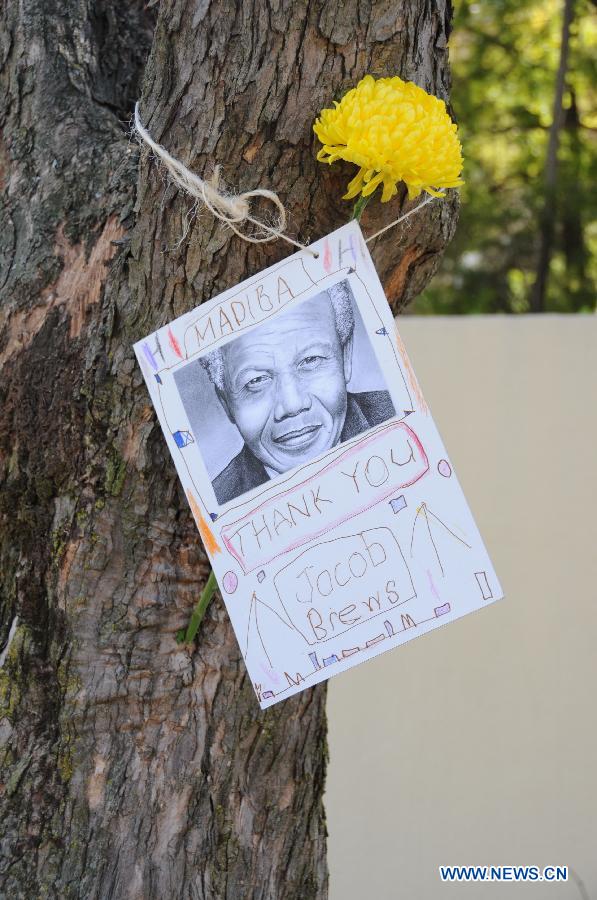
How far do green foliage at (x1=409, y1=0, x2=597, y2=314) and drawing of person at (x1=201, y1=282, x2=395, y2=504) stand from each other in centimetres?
392

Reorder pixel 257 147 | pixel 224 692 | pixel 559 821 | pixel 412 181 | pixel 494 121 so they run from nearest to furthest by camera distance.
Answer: pixel 412 181
pixel 257 147
pixel 224 692
pixel 559 821
pixel 494 121

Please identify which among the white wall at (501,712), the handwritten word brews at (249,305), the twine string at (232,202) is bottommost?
the white wall at (501,712)

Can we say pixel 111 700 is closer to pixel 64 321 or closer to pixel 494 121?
pixel 64 321

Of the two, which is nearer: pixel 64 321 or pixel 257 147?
pixel 257 147

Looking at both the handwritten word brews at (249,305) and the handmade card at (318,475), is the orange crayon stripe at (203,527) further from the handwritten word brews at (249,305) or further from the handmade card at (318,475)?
the handwritten word brews at (249,305)

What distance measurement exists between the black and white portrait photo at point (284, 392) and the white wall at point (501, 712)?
72.8 inches

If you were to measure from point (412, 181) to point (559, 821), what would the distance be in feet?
7.93

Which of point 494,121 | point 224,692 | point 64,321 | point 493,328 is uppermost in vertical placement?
point 494,121

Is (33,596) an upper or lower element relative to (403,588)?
upper

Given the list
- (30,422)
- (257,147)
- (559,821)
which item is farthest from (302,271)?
(559,821)

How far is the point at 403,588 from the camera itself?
3.38 feet

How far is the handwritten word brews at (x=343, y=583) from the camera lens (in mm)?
1032

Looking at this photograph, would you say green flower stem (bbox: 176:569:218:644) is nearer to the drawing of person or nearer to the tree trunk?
the drawing of person

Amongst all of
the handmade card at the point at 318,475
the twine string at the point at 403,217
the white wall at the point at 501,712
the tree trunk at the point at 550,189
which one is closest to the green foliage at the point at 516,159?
the tree trunk at the point at 550,189
